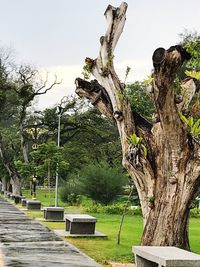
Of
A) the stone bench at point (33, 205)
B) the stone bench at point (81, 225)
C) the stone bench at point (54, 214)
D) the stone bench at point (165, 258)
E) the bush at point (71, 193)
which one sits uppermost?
the bush at point (71, 193)

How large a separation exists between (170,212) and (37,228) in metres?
8.95

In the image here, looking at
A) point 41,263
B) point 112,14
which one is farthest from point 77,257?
point 112,14

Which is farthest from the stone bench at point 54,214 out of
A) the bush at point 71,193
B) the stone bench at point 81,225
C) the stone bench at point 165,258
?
the bush at point 71,193

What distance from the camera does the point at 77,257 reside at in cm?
1202

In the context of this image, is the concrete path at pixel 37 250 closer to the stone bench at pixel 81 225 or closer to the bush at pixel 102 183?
the stone bench at pixel 81 225

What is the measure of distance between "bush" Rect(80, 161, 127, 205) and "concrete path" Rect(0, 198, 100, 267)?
17684 mm

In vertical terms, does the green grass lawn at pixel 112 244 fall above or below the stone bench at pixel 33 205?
below

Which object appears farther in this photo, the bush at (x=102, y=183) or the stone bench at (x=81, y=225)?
the bush at (x=102, y=183)

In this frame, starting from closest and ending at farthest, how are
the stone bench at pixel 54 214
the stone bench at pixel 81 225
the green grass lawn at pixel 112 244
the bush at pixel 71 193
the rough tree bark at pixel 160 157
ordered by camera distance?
the rough tree bark at pixel 160 157, the green grass lawn at pixel 112 244, the stone bench at pixel 81 225, the stone bench at pixel 54 214, the bush at pixel 71 193

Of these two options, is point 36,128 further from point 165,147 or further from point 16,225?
point 165,147

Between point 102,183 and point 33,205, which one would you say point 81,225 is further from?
point 102,183

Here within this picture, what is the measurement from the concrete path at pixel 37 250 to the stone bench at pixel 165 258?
1.76 meters

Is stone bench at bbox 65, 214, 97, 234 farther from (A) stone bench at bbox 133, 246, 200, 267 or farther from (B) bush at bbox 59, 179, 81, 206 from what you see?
(B) bush at bbox 59, 179, 81, 206

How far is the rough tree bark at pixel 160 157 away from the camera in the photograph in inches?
432
